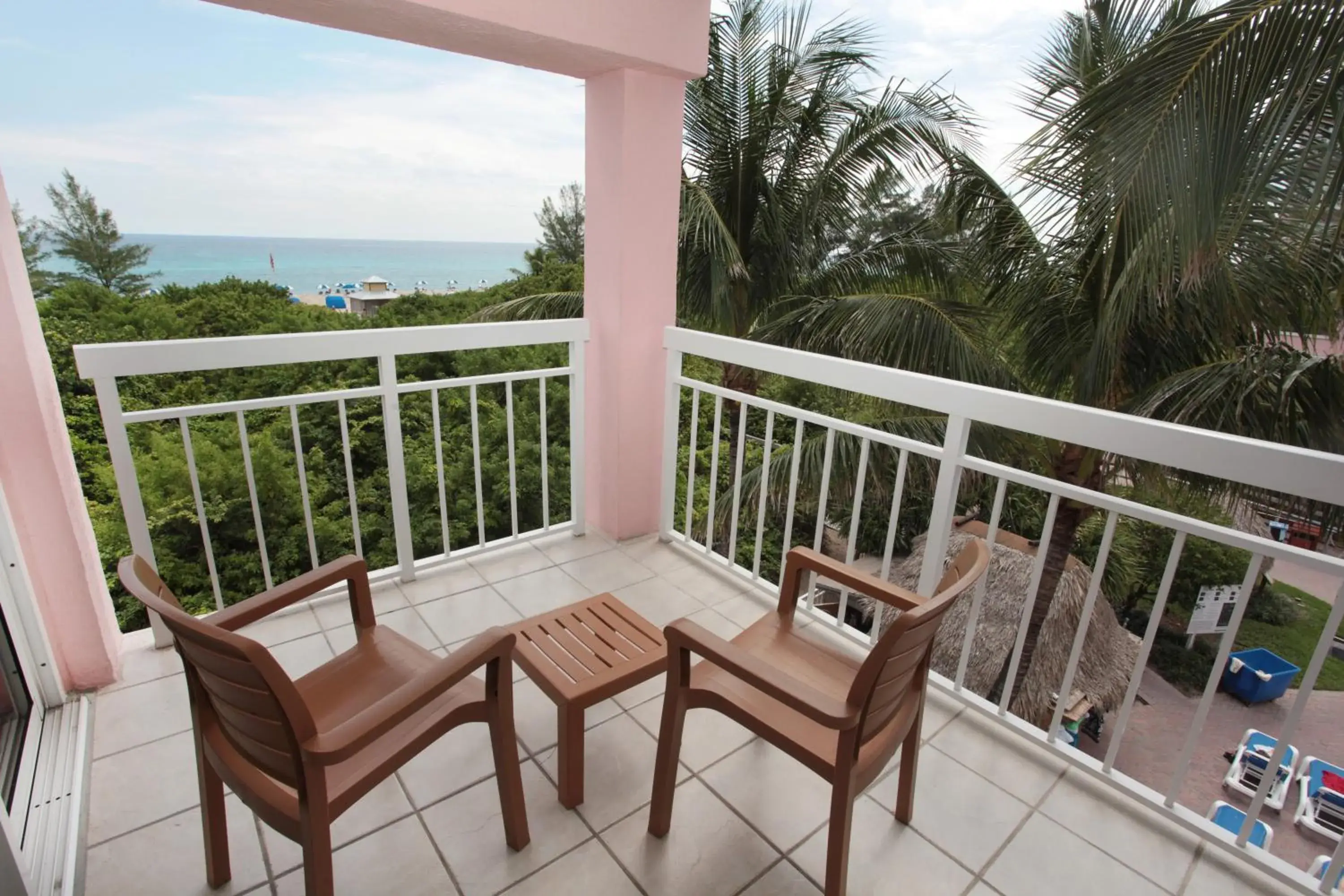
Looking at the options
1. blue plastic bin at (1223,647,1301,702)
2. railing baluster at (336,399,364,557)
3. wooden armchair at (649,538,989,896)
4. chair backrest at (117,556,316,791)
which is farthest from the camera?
blue plastic bin at (1223,647,1301,702)

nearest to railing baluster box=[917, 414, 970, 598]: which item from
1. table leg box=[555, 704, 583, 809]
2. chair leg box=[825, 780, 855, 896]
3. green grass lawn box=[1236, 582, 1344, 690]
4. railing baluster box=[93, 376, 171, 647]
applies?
chair leg box=[825, 780, 855, 896]

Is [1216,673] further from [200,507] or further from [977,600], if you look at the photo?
[200,507]

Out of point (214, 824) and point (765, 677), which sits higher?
point (765, 677)

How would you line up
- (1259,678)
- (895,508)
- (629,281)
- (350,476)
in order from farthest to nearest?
(1259,678) < (629,281) < (350,476) < (895,508)

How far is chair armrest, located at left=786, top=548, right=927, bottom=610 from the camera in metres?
1.66

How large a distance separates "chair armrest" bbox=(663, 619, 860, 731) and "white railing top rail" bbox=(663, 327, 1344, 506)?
1027mm

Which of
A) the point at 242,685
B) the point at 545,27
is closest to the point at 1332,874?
the point at 242,685

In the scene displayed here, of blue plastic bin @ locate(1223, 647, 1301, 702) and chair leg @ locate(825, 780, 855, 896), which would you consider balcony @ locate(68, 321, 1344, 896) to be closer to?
chair leg @ locate(825, 780, 855, 896)

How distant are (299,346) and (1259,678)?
616 inches

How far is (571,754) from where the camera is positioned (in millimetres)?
1749

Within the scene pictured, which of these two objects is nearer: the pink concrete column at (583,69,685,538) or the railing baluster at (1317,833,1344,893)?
the railing baluster at (1317,833,1344,893)

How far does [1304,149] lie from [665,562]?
281cm

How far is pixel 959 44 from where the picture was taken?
551cm

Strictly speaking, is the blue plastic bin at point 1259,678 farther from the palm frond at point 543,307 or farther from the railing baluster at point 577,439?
the railing baluster at point 577,439
